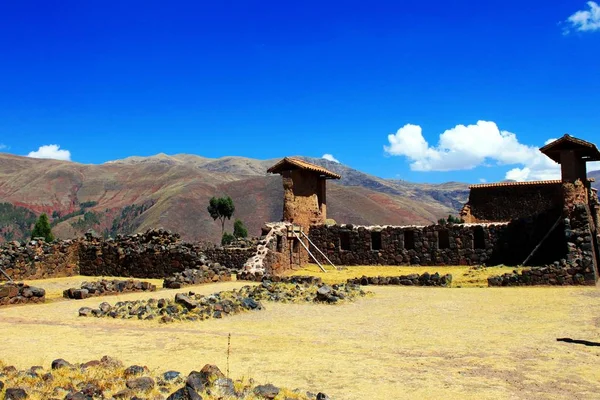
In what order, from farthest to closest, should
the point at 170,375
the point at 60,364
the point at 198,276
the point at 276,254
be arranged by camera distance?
the point at 276,254
the point at 198,276
the point at 60,364
the point at 170,375

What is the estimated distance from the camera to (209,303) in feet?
47.7

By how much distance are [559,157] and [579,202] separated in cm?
258

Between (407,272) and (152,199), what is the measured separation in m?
82.5

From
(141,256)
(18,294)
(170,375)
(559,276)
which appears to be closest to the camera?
(170,375)

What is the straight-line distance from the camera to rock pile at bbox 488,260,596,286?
19.8m

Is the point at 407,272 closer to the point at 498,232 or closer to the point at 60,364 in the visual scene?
the point at 498,232

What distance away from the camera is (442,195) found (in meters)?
166

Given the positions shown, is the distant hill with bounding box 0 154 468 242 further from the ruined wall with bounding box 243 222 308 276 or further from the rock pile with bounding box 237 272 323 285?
the rock pile with bounding box 237 272 323 285

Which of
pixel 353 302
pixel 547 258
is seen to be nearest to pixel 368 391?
pixel 353 302

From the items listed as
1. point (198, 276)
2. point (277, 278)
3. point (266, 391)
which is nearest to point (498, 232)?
point (277, 278)

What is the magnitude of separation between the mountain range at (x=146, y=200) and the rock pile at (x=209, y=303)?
5889 cm

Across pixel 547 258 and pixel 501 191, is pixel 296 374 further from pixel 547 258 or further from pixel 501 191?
pixel 501 191

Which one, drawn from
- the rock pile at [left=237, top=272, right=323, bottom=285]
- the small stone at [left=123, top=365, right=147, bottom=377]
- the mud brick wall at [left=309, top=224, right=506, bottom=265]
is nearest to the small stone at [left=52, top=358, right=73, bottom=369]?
the small stone at [left=123, top=365, right=147, bottom=377]

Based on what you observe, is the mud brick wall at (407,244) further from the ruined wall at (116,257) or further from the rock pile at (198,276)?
the rock pile at (198,276)
